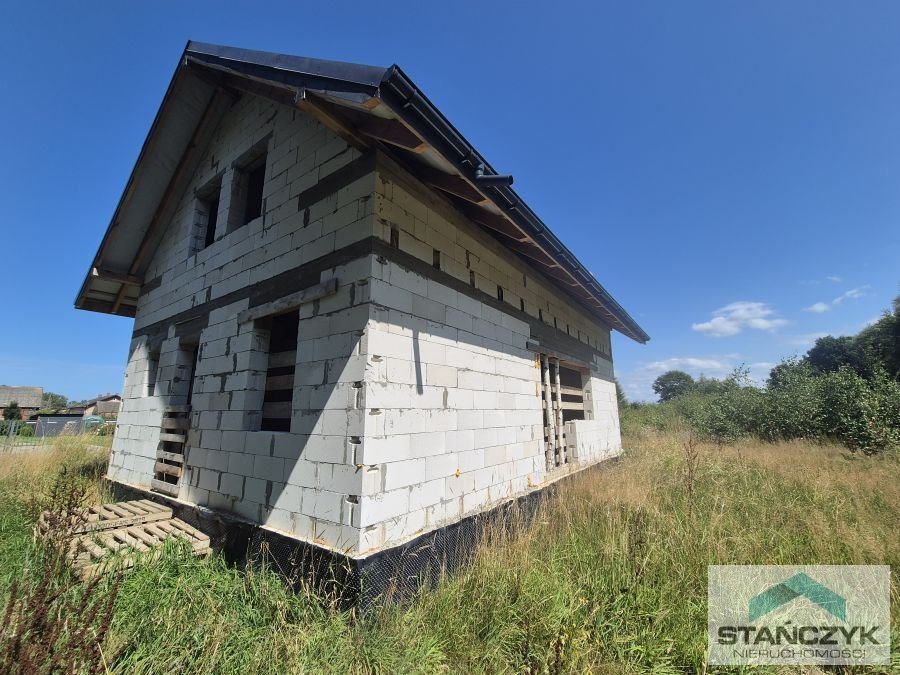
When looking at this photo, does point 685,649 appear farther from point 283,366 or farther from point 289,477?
point 283,366

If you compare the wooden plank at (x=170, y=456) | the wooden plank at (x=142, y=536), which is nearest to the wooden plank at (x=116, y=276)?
the wooden plank at (x=170, y=456)

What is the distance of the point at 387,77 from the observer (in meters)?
2.99

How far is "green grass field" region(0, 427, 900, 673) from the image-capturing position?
2.73m

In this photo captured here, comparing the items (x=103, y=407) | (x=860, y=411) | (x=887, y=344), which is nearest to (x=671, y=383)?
(x=887, y=344)

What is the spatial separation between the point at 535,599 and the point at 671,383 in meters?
71.9

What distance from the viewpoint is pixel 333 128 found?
12.7 feet

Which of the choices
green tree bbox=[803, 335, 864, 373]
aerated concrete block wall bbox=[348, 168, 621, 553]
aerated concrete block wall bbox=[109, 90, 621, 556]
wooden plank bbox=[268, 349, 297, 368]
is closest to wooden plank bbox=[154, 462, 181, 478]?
aerated concrete block wall bbox=[109, 90, 621, 556]

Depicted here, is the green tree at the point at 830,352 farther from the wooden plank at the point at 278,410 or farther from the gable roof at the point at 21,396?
the gable roof at the point at 21,396

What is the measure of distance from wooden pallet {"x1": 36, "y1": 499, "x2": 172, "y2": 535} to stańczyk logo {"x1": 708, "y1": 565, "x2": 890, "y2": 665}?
6.38m

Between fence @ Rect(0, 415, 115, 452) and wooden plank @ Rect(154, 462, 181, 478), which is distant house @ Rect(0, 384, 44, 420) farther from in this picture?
wooden plank @ Rect(154, 462, 181, 478)

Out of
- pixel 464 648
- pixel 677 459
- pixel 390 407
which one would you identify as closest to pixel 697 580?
pixel 464 648

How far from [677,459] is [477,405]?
711 centimetres

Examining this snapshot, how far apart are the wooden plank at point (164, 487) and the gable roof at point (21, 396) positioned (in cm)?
4671

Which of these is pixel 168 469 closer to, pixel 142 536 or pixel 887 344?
pixel 142 536
